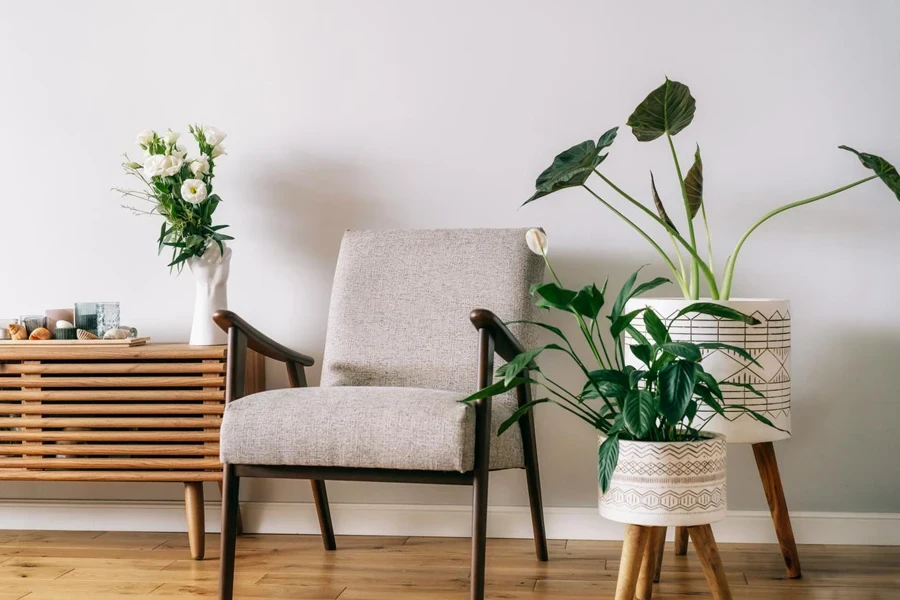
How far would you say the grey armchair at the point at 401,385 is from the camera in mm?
1796

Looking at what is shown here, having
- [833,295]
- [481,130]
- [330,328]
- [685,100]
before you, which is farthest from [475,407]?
[833,295]

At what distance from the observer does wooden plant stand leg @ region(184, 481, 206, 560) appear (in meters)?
2.38

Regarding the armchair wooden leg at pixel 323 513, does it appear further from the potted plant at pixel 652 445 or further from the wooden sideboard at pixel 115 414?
the potted plant at pixel 652 445

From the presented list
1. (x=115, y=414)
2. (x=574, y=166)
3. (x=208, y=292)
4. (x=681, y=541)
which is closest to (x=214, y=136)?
(x=208, y=292)

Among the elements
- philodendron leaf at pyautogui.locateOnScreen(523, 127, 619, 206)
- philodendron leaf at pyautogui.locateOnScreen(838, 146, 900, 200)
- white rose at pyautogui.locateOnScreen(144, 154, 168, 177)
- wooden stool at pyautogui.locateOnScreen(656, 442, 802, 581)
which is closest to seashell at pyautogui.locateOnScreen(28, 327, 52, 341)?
white rose at pyautogui.locateOnScreen(144, 154, 168, 177)

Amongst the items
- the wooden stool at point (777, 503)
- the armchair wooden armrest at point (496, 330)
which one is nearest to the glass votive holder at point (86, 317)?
the armchair wooden armrest at point (496, 330)

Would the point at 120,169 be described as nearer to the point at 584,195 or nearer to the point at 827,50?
the point at 584,195

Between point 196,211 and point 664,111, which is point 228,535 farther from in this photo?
point 664,111

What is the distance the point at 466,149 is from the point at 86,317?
3.94 ft

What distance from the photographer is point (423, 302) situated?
7.66 ft

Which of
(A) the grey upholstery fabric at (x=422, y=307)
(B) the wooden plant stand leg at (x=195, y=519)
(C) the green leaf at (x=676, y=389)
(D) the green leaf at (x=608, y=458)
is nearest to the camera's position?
(C) the green leaf at (x=676, y=389)

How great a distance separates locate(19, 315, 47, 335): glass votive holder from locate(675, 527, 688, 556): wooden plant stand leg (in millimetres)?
1867

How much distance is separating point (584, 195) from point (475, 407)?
0.97 m

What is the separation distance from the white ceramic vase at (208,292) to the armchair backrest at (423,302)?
347 mm
